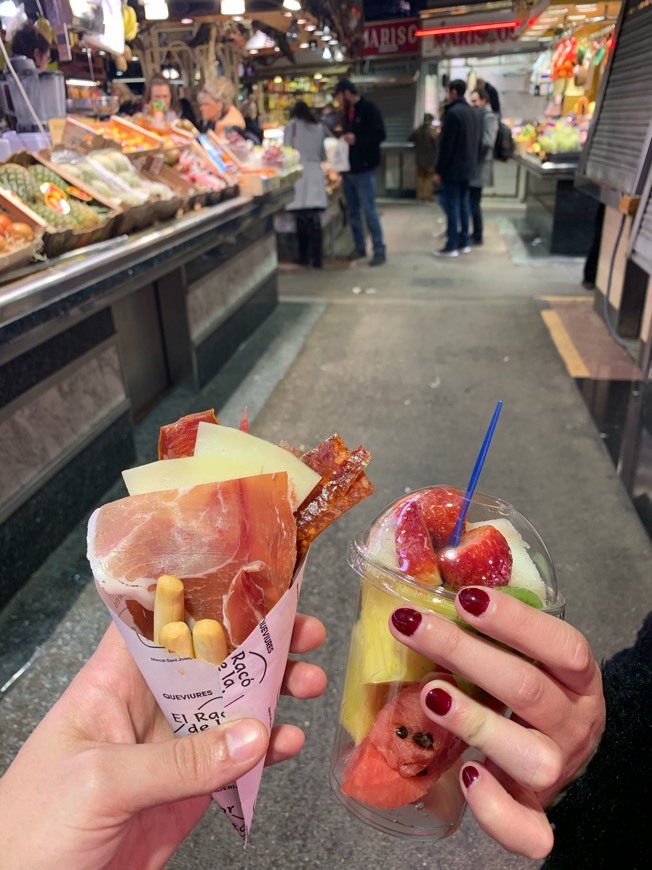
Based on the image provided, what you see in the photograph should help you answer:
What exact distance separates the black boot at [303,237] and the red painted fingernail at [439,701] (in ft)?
25.0

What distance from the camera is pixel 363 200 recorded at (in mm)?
7789

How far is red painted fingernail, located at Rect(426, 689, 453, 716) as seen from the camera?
30.4 inches

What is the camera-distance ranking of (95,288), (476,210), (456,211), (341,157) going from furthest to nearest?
(476,210) < (456,211) < (341,157) < (95,288)

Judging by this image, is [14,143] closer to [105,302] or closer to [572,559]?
[105,302]

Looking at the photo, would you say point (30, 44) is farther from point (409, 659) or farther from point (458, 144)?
point (458, 144)

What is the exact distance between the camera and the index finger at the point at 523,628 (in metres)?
0.73

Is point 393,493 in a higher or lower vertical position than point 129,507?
lower

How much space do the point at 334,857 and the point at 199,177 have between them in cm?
414

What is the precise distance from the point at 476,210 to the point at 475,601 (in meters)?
9.05

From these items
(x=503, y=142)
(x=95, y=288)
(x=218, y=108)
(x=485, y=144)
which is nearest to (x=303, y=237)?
(x=218, y=108)

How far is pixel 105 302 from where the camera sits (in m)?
2.73

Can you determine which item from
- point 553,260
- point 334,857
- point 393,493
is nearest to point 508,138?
point 553,260

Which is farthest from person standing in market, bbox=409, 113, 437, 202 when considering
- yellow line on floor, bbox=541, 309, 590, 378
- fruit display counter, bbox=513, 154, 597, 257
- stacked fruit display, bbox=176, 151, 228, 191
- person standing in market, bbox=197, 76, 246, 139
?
stacked fruit display, bbox=176, 151, 228, 191

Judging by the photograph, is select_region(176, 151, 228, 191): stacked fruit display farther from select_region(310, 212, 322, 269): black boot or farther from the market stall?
select_region(310, 212, 322, 269): black boot
